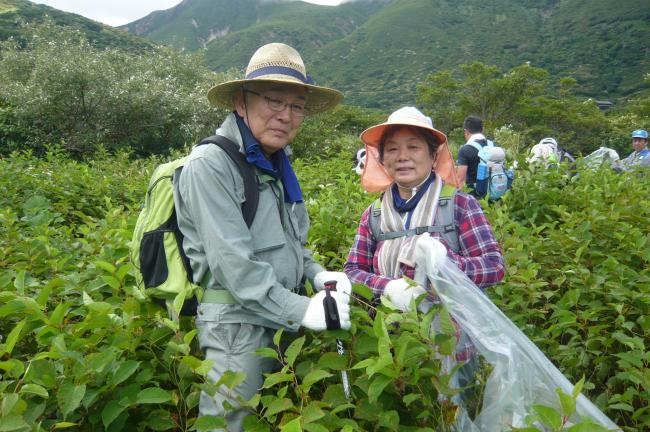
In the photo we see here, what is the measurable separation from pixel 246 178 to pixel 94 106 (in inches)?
490

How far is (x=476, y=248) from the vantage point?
74.7 inches

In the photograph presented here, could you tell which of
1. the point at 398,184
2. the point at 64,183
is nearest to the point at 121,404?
the point at 398,184

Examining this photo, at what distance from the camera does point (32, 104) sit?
11453 millimetres

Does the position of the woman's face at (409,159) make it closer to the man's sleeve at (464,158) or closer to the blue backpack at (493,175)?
the blue backpack at (493,175)

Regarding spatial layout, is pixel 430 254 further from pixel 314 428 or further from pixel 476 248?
pixel 314 428

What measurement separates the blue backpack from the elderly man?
3.38 meters

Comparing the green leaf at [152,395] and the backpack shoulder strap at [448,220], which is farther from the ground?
the backpack shoulder strap at [448,220]

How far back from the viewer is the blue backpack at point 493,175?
15.6 feet

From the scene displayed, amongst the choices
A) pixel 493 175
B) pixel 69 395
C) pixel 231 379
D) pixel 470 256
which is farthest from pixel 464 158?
pixel 69 395

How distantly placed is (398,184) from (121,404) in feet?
4.59

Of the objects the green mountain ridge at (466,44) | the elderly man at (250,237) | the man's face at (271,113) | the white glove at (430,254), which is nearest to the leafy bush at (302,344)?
the elderly man at (250,237)

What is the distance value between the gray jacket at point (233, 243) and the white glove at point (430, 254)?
474 mm

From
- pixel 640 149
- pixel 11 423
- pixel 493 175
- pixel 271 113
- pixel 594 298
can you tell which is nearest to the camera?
pixel 11 423

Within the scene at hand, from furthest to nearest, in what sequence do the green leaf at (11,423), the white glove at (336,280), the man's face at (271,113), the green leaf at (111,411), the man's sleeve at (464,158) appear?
the man's sleeve at (464,158) < the man's face at (271,113) < the white glove at (336,280) < the green leaf at (111,411) < the green leaf at (11,423)
